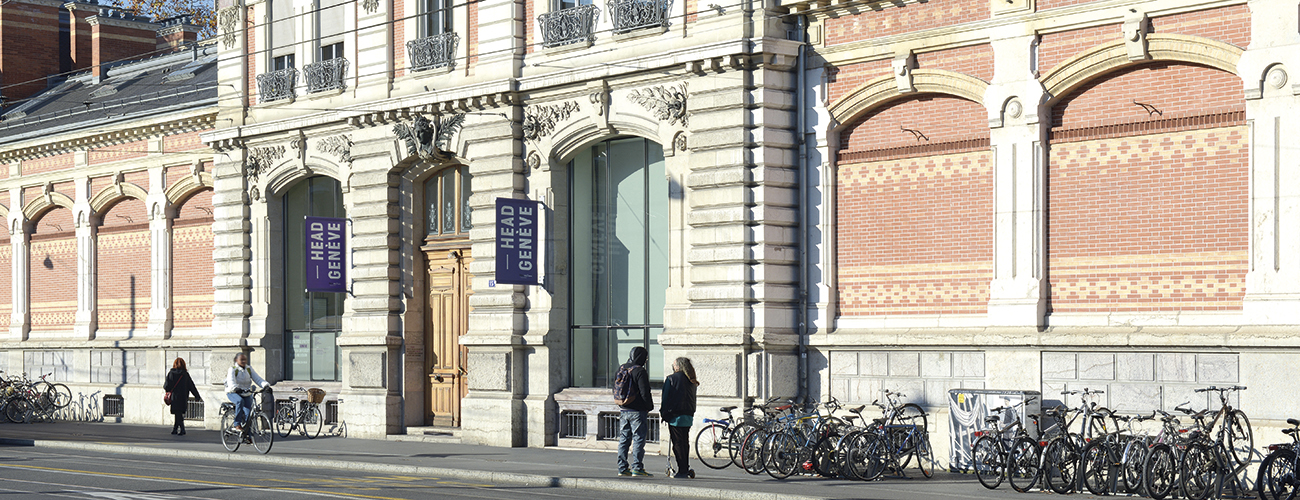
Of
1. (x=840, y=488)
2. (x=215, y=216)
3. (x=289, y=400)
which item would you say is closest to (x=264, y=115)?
(x=215, y=216)

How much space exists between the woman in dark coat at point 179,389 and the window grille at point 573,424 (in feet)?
27.7

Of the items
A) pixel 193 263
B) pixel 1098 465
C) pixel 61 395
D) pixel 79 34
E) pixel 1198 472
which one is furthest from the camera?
pixel 79 34

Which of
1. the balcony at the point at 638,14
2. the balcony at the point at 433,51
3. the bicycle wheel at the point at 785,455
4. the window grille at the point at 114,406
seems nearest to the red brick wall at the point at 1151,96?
the bicycle wheel at the point at 785,455

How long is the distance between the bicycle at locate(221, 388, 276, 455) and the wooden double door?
382 cm

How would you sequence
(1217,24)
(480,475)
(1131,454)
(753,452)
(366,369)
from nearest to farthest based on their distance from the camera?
(1131,454) < (1217,24) < (753,452) < (480,475) < (366,369)

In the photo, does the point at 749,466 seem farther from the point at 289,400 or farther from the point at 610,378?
the point at 289,400

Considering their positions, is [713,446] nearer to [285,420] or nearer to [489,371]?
[489,371]

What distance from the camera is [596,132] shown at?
79.9 feet

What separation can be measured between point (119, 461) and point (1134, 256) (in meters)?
14.2

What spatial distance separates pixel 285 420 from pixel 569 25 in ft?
30.4

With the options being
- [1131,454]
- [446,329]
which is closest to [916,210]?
[1131,454]

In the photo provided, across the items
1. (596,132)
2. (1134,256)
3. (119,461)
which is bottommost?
(119,461)

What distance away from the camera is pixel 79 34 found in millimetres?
45500

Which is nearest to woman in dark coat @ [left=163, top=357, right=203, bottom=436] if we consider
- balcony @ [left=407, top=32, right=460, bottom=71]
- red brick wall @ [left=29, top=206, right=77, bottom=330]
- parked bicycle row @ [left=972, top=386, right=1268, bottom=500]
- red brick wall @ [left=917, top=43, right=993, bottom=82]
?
balcony @ [left=407, top=32, right=460, bottom=71]
